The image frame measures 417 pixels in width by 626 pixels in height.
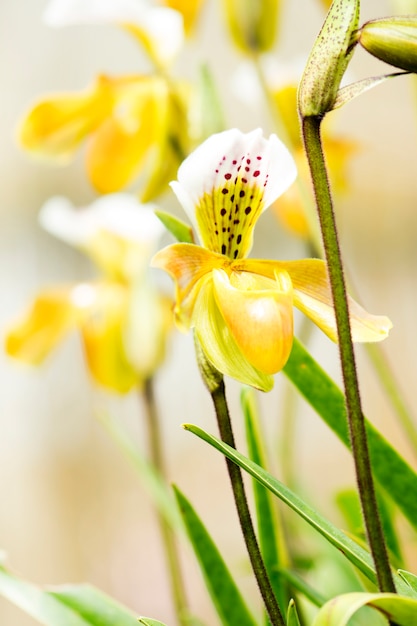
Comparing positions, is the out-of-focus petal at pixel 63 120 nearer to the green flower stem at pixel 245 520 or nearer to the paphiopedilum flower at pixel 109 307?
the paphiopedilum flower at pixel 109 307

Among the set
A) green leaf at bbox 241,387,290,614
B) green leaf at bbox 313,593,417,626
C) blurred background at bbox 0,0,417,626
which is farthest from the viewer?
blurred background at bbox 0,0,417,626

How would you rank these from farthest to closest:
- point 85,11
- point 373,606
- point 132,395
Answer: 1. point 132,395
2. point 85,11
3. point 373,606

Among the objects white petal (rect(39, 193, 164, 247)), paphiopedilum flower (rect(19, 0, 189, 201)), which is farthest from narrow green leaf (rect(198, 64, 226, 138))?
white petal (rect(39, 193, 164, 247))

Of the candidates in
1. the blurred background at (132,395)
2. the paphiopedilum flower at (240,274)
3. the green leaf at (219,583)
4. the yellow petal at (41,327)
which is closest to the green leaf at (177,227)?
the paphiopedilum flower at (240,274)

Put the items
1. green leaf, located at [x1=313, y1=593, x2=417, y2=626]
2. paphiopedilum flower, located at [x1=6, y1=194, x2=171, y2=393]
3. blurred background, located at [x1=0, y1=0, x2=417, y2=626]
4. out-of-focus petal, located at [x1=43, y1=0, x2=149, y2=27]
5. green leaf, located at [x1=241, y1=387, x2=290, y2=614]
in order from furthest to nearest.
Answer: blurred background, located at [x1=0, y1=0, x2=417, y2=626] → paphiopedilum flower, located at [x1=6, y1=194, x2=171, y2=393] → out-of-focus petal, located at [x1=43, y1=0, x2=149, y2=27] → green leaf, located at [x1=241, y1=387, x2=290, y2=614] → green leaf, located at [x1=313, y1=593, x2=417, y2=626]

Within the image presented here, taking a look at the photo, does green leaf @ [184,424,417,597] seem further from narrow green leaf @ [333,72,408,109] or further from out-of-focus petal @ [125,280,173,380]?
out-of-focus petal @ [125,280,173,380]

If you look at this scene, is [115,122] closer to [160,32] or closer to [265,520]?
[160,32]

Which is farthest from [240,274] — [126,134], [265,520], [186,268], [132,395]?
[132,395]
